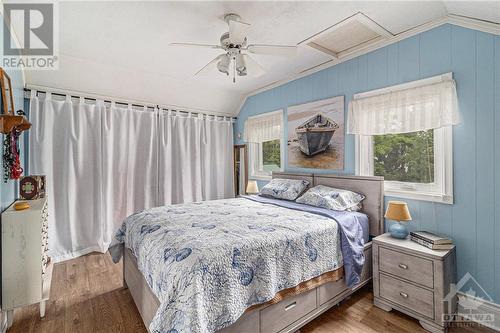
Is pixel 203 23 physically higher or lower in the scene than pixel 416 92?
higher

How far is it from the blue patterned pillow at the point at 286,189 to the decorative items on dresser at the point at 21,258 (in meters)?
2.55

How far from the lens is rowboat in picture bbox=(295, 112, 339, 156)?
10.7 feet

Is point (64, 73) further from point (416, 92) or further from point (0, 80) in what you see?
point (416, 92)

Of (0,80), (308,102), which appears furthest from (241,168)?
(0,80)

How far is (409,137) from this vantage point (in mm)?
2611

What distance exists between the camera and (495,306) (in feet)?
6.44

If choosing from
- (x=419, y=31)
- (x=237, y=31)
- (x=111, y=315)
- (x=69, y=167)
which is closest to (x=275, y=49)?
(x=237, y=31)

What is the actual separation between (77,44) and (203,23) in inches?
60.7

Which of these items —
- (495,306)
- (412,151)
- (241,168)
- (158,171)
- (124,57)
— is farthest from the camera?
(241,168)

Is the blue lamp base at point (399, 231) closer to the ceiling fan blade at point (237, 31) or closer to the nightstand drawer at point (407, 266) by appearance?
the nightstand drawer at point (407, 266)

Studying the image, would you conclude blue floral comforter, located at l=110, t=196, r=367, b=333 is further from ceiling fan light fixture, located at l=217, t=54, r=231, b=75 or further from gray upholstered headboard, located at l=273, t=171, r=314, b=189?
ceiling fan light fixture, located at l=217, t=54, r=231, b=75

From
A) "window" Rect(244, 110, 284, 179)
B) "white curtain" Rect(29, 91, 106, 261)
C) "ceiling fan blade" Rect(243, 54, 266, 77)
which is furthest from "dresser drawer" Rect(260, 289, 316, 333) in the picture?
"white curtain" Rect(29, 91, 106, 261)

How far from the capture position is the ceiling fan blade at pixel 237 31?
1.87 meters

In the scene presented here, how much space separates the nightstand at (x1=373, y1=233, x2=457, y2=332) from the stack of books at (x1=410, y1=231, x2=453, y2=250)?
0.04 metres
